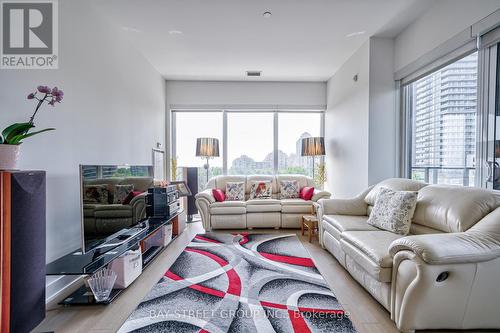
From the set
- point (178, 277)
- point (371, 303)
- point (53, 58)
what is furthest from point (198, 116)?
point (371, 303)

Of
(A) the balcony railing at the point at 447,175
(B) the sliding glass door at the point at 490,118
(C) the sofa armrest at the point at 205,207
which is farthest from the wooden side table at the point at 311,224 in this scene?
(B) the sliding glass door at the point at 490,118

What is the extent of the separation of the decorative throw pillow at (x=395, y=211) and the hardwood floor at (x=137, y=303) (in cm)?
65

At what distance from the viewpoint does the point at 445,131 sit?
2574 millimetres

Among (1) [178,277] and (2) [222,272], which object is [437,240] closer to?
(2) [222,272]

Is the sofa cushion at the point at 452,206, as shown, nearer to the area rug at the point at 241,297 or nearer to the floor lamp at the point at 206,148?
the area rug at the point at 241,297

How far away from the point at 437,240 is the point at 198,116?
464cm

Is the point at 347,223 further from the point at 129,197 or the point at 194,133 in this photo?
the point at 194,133

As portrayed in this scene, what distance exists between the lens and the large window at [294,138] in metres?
5.19

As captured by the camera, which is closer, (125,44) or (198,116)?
(125,44)

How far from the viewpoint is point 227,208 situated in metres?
3.90

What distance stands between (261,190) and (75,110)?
306 cm

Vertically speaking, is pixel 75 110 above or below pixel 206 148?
above

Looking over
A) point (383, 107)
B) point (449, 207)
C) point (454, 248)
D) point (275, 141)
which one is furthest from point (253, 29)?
point (454, 248)

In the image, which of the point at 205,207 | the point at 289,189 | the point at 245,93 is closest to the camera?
the point at 205,207
